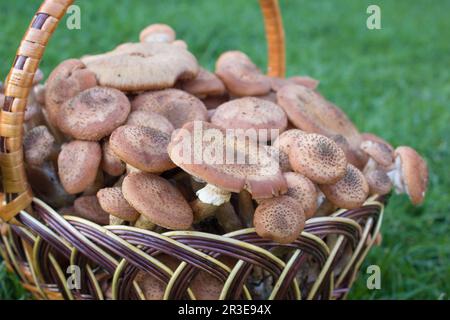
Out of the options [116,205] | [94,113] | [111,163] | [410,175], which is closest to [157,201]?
[116,205]

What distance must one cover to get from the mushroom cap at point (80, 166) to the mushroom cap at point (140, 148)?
0.13 metres

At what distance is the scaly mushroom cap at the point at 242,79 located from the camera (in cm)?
186

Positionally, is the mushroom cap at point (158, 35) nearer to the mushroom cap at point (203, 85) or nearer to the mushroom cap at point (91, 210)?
the mushroom cap at point (203, 85)

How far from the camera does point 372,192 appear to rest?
163cm

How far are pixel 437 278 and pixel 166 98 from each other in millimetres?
1317

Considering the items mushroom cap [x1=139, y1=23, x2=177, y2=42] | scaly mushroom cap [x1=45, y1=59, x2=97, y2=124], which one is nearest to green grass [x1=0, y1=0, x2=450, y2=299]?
scaly mushroom cap [x1=45, y1=59, x2=97, y2=124]

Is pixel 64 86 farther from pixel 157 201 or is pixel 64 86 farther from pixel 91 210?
pixel 157 201

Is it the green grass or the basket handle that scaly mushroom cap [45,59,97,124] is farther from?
the green grass

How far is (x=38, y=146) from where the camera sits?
154cm

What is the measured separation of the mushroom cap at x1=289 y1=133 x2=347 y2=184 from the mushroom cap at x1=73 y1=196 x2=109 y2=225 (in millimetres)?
573

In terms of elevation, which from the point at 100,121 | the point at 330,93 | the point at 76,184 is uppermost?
the point at 100,121

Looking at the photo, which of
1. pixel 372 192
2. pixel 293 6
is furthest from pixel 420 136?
pixel 293 6

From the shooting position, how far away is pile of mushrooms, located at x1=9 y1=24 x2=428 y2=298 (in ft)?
4.30

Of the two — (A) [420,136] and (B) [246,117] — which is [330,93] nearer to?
(A) [420,136]
